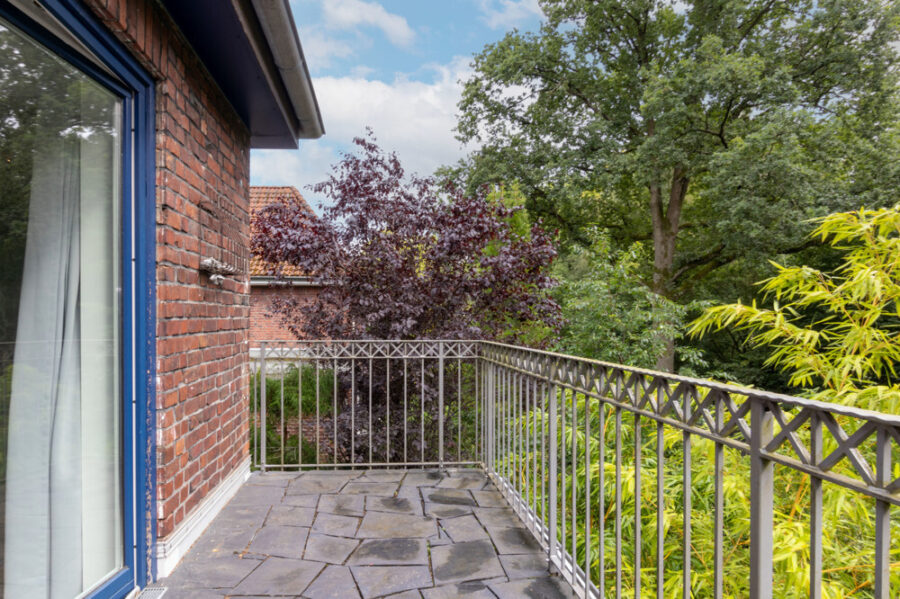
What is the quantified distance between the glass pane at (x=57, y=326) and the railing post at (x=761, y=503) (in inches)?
77.2

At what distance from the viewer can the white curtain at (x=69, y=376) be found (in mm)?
1547

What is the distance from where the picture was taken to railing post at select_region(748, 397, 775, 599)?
1049 millimetres

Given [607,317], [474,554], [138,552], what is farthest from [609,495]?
[607,317]

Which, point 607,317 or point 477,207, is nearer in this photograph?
point 477,207

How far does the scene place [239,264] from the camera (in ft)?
11.9

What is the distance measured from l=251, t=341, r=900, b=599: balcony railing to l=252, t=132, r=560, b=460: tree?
0.12 metres

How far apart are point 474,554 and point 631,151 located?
11302 millimetres

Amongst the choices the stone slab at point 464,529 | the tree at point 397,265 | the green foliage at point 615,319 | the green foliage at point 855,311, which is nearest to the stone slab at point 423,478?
the stone slab at point 464,529

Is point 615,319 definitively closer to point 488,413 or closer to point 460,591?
point 488,413

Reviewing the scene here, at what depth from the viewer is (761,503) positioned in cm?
106

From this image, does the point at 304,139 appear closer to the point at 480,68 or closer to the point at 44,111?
the point at 44,111

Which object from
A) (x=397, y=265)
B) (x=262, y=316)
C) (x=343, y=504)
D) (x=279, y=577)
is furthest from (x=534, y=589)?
(x=262, y=316)

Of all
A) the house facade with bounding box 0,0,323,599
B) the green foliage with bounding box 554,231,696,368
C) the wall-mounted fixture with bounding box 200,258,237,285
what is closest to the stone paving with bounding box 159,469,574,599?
the house facade with bounding box 0,0,323,599

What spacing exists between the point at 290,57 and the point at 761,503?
9.78ft
